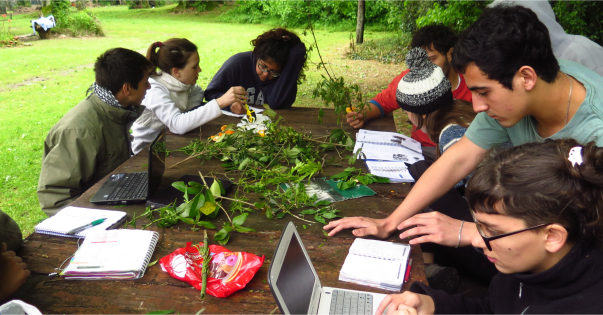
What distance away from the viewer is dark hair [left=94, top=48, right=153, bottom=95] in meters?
2.79

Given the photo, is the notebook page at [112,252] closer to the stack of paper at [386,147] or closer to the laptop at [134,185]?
the laptop at [134,185]

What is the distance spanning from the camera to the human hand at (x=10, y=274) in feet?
4.31

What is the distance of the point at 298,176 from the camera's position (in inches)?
86.0

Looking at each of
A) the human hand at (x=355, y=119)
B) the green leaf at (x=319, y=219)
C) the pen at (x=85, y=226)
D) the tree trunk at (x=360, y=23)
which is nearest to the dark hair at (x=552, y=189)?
the green leaf at (x=319, y=219)

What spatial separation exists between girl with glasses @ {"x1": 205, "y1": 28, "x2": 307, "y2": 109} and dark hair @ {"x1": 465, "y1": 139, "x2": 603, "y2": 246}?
2.66 metres


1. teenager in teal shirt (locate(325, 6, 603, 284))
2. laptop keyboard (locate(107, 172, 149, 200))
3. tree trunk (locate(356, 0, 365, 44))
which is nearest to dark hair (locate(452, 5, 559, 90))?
teenager in teal shirt (locate(325, 6, 603, 284))

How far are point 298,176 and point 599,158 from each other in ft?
4.38

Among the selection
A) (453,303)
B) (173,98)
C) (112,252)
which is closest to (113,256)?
(112,252)

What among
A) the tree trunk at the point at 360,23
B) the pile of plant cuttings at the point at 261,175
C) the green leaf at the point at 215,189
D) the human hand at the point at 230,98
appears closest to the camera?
the pile of plant cuttings at the point at 261,175

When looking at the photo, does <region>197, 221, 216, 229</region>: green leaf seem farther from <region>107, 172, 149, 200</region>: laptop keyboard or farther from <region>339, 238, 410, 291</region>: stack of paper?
<region>339, 238, 410, 291</region>: stack of paper

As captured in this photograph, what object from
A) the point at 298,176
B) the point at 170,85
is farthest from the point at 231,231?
the point at 170,85

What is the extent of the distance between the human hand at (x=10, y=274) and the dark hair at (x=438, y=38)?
123 inches

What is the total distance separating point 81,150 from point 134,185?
64 cm

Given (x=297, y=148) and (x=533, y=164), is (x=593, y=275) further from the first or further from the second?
(x=297, y=148)
